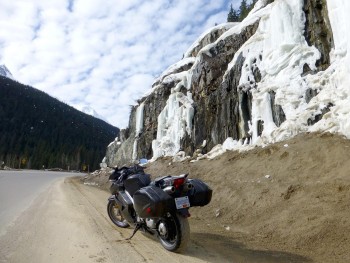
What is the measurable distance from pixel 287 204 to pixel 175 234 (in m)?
3.75

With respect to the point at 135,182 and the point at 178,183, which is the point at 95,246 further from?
the point at 178,183

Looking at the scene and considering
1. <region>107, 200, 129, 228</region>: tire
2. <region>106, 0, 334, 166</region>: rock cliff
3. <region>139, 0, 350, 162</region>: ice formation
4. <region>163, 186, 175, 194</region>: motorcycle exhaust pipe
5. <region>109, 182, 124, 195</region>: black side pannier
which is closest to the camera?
<region>163, 186, 175, 194</region>: motorcycle exhaust pipe

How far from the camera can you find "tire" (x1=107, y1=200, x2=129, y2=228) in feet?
22.9

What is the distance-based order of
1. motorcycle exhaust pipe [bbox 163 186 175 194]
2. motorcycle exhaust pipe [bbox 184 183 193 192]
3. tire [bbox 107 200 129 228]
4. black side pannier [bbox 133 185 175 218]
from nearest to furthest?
black side pannier [bbox 133 185 175 218] < motorcycle exhaust pipe [bbox 163 186 175 194] < motorcycle exhaust pipe [bbox 184 183 193 192] < tire [bbox 107 200 129 228]

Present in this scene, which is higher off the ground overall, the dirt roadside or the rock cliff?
the rock cliff

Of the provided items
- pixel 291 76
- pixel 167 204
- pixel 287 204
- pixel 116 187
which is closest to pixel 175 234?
pixel 167 204

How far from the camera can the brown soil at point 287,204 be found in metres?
6.07

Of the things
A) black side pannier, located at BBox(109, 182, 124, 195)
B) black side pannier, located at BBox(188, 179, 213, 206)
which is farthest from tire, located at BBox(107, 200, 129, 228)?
black side pannier, located at BBox(188, 179, 213, 206)

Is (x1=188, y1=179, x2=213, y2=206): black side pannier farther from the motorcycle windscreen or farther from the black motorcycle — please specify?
the motorcycle windscreen

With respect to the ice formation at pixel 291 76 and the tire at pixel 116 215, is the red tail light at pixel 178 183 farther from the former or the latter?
the ice formation at pixel 291 76

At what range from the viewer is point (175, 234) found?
542 centimetres

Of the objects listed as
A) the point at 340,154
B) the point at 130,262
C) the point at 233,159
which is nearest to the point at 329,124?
the point at 340,154

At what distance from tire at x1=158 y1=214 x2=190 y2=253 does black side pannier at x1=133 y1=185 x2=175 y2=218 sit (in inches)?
10.6

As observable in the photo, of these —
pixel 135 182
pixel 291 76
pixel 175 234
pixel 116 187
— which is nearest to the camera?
pixel 175 234
